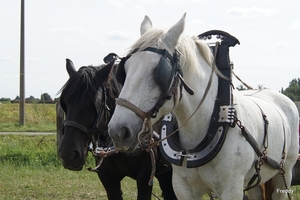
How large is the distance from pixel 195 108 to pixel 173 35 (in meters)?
0.53

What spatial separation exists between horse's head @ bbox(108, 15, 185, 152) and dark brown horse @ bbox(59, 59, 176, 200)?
1.03 meters

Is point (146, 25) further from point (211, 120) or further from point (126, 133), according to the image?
point (126, 133)

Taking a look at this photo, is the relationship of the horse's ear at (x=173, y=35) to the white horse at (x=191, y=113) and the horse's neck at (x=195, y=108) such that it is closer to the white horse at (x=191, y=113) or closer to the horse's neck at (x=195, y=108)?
the white horse at (x=191, y=113)

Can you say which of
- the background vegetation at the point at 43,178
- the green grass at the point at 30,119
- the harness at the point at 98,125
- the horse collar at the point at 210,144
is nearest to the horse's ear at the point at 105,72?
the harness at the point at 98,125

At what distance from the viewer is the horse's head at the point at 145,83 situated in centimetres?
250

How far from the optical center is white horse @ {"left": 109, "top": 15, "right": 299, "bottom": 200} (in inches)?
101

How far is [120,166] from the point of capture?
163 inches

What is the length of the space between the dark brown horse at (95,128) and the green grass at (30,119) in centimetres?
1276

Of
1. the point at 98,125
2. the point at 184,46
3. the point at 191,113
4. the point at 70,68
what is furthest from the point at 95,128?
the point at 184,46

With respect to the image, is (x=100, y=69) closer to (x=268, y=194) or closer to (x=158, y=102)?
(x=158, y=102)

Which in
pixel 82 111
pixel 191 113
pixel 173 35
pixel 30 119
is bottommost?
pixel 30 119

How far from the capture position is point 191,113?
3000 millimetres

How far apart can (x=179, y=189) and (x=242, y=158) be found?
480 mm

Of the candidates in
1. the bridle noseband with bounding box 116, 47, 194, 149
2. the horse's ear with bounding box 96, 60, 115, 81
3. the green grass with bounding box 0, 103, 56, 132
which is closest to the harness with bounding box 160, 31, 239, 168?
the bridle noseband with bounding box 116, 47, 194, 149
